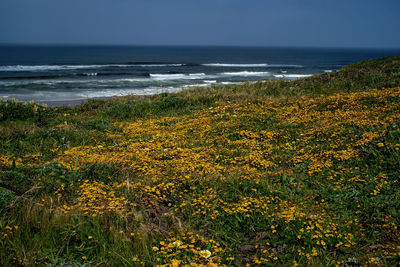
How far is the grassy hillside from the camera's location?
381 centimetres

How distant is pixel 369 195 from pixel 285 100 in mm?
8183

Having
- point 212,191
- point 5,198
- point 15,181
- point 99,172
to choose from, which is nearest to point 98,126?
point 99,172

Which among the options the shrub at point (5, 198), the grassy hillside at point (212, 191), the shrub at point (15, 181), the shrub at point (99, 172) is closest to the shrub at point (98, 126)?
the grassy hillside at point (212, 191)

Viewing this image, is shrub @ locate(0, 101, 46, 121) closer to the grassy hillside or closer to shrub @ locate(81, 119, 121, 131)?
the grassy hillside

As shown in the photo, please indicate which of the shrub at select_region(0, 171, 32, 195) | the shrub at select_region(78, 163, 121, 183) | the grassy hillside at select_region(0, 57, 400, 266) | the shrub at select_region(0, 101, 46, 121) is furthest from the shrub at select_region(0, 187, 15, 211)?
the shrub at select_region(0, 101, 46, 121)

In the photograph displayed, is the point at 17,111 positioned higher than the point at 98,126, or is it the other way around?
the point at 17,111

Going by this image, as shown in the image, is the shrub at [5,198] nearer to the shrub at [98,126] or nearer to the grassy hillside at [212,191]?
the grassy hillside at [212,191]

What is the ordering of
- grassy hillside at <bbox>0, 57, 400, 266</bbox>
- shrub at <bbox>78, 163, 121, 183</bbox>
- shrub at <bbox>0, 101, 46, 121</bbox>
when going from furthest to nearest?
shrub at <bbox>0, 101, 46, 121</bbox>, shrub at <bbox>78, 163, 121, 183</bbox>, grassy hillside at <bbox>0, 57, 400, 266</bbox>

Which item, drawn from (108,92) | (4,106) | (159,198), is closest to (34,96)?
(108,92)

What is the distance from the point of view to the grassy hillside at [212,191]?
3811 millimetres

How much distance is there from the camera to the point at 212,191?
5.34m

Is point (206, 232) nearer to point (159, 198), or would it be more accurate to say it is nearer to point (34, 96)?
point (159, 198)

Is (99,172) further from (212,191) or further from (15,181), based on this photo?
(212,191)

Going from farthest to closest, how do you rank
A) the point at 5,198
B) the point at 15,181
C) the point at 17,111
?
the point at 17,111, the point at 15,181, the point at 5,198
